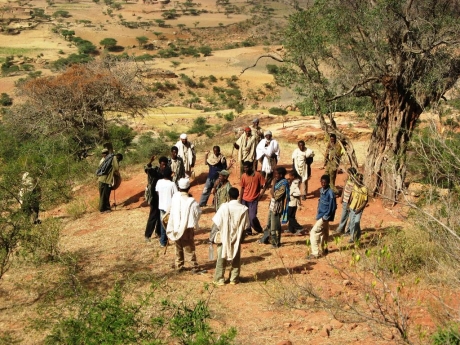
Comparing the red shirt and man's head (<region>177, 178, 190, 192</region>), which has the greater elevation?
man's head (<region>177, 178, 190, 192</region>)

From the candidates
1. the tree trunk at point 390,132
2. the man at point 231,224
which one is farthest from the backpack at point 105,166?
the tree trunk at point 390,132

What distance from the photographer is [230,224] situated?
23.5ft

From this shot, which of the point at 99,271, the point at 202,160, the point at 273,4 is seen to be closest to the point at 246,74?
the point at 202,160

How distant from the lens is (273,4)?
101m

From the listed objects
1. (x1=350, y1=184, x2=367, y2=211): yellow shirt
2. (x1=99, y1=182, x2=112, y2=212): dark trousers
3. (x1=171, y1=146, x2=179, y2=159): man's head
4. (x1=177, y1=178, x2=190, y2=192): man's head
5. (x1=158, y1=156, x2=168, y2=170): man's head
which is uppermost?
(x1=177, y1=178, x2=190, y2=192): man's head

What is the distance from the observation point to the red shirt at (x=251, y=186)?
882cm

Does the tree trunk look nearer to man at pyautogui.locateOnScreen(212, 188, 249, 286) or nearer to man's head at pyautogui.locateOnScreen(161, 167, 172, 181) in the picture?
man's head at pyautogui.locateOnScreen(161, 167, 172, 181)

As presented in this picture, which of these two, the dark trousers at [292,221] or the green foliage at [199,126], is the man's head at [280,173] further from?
the green foliage at [199,126]

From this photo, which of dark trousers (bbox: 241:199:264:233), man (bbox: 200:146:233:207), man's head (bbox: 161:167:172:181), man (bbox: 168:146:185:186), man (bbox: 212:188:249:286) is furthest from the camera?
man (bbox: 200:146:233:207)

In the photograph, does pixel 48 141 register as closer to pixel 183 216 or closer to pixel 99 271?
pixel 99 271

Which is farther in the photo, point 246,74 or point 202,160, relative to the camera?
point 246,74

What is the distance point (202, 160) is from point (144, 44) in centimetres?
5141

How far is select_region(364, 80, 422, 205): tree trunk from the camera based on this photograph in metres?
11.2

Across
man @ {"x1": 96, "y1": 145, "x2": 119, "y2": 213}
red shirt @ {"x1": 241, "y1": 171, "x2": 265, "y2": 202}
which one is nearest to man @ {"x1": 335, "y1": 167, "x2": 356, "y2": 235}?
red shirt @ {"x1": 241, "y1": 171, "x2": 265, "y2": 202}
